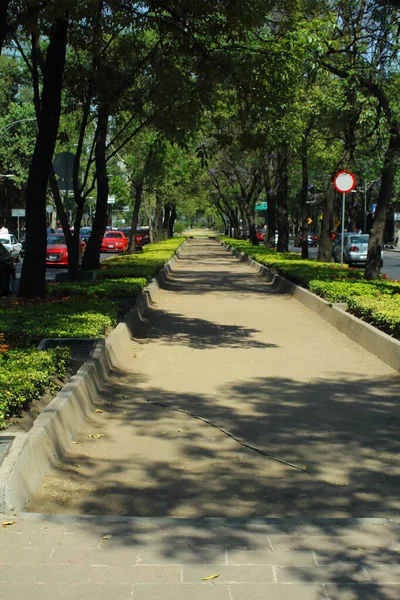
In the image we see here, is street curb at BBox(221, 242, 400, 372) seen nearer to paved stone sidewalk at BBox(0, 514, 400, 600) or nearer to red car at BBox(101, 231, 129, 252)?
paved stone sidewalk at BBox(0, 514, 400, 600)

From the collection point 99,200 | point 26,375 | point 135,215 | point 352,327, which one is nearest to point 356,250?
point 135,215

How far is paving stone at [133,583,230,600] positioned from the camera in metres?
3.94

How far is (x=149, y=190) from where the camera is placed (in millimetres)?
45750


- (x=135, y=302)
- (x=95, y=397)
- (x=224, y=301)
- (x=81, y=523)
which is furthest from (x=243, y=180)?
(x=81, y=523)

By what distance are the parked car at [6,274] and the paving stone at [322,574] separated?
1689 centimetres

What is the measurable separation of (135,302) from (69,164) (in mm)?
4855

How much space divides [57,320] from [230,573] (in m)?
6.98

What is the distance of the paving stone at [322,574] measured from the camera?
4156 millimetres

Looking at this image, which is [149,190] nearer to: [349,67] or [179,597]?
[349,67]

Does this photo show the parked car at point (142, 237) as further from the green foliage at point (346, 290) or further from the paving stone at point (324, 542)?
the paving stone at point (324, 542)

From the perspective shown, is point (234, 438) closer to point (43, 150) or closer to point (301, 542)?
point (301, 542)

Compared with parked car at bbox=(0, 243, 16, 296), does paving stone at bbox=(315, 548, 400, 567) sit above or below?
Answer: below

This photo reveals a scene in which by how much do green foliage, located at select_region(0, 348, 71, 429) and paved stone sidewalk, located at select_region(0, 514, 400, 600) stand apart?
144 cm

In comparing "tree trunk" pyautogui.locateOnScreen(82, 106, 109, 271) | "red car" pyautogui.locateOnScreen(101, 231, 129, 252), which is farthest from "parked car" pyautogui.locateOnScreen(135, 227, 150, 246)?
"tree trunk" pyautogui.locateOnScreen(82, 106, 109, 271)
